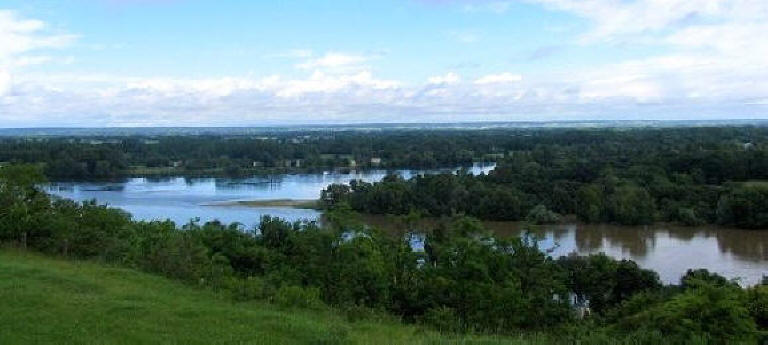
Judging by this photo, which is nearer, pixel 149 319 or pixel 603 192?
pixel 149 319

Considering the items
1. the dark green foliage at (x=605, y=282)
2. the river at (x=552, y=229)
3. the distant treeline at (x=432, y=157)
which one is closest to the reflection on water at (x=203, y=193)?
the river at (x=552, y=229)

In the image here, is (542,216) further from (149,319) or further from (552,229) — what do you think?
(149,319)

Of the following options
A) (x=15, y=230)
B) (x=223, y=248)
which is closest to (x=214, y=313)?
(x=15, y=230)

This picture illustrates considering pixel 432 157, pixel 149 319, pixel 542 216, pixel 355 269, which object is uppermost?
pixel 149 319

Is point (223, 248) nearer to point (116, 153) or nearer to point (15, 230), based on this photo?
point (15, 230)

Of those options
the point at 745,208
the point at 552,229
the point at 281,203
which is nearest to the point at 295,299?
the point at 552,229

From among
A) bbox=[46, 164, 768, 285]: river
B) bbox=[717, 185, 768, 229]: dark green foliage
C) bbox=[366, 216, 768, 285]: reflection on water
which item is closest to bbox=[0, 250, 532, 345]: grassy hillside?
bbox=[46, 164, 768, 285]: river
